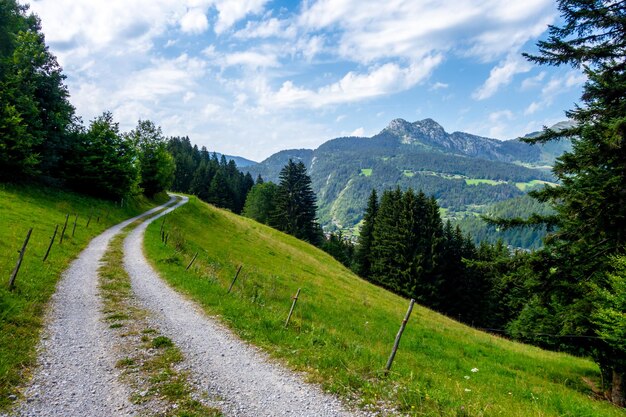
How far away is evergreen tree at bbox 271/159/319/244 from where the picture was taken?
237 ft

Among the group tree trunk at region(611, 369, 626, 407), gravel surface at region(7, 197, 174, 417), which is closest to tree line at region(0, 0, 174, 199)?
gravel surface at region(7, 197, 174, 417)

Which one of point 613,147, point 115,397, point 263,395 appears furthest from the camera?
point 613,147

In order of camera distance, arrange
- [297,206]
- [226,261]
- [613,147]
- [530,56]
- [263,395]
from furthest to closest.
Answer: [297,206] < [226,261] < [530,56] < [613,147] < [263,395]

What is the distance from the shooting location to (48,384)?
25.9ft

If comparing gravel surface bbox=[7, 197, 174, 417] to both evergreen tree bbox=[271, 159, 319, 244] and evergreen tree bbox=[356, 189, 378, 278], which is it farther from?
evergreen tree bbox=[271, 159, 319, 244]

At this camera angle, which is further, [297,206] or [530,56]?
[297,206]

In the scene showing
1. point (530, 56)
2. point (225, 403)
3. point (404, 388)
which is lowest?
point (225, 403)

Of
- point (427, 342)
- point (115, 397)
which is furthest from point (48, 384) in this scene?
point (427, 342)

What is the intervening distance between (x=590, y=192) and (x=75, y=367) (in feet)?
57.0

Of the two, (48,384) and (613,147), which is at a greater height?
(613,147)

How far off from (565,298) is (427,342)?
7024mm

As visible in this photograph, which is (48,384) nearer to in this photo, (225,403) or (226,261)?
(225,403)

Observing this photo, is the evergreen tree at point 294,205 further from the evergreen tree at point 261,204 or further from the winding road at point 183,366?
the winding road at point 183,366

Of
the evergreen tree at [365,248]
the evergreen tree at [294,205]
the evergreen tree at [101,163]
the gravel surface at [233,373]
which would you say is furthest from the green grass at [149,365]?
the evergreen tree at [294,205]
